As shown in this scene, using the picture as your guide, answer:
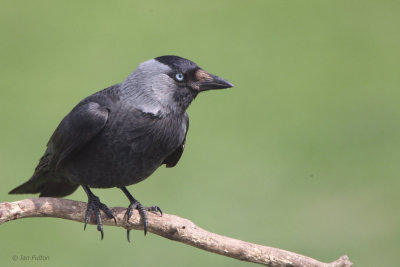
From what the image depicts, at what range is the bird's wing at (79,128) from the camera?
4.49m

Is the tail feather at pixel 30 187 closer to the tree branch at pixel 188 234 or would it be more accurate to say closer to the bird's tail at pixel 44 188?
the bird's tail at pixel 44 188

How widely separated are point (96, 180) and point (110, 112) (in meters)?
0.55

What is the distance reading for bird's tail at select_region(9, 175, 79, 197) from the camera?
17.3ft

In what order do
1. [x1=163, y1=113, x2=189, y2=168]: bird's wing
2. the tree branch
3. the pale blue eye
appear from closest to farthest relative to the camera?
the tree branch
the pale blue eye
[x1=163, y1=113, x2=189, y2=168]: bird's wing

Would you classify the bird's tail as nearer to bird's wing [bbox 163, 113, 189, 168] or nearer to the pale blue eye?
bird's wing [bbox 163, 113, 189, 168]

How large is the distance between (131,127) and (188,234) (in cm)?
91

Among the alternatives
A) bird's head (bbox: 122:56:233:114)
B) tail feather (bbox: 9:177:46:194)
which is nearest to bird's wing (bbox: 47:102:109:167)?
bird's head (bbox: 122:56:233:114)

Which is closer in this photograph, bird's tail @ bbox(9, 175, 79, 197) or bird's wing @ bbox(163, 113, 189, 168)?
bird's wing @ bbox(163, 113, 189, 168)

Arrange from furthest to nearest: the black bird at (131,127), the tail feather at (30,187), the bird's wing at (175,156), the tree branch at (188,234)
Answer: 1. the tail feather at (30,187)
2. the bird's wing at (175,156)
3. the black bird at (131,127)
4. the tree branch at (188,234)

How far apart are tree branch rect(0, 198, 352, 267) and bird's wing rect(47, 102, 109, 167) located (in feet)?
1.46

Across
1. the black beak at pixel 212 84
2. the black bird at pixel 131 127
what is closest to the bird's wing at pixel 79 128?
the black bird at pixel 131 127

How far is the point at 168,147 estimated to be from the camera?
459 centimetres

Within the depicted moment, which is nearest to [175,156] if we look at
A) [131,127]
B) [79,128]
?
[131,127]

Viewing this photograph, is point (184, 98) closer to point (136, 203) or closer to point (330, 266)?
point (136, 203)
